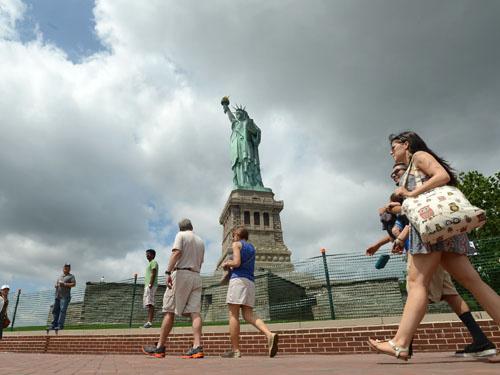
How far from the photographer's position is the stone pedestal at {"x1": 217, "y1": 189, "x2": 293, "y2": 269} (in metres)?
32.9

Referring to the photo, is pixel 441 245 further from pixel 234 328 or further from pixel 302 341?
pixel 302 341

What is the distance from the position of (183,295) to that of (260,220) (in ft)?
97.2

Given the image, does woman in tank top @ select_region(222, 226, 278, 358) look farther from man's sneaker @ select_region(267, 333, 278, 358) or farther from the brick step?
the brick step

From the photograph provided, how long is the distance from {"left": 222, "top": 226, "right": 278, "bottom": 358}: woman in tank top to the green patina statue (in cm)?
3059

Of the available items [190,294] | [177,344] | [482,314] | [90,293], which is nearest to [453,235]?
[482,314]

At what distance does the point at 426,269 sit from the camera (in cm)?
313

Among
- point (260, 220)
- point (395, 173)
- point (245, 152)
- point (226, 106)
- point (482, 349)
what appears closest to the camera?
point (482, 349)

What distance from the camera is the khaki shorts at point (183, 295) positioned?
5.26 m

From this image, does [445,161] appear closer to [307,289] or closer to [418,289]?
[418,289]

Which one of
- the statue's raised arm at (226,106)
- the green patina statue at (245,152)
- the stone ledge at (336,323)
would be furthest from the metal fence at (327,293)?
the statue's raised arm at (226,106)

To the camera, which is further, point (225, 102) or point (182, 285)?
point (225, 102)

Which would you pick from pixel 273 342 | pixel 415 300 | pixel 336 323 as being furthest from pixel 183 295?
pixel 415 300

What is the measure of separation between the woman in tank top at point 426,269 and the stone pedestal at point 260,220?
95.7ft

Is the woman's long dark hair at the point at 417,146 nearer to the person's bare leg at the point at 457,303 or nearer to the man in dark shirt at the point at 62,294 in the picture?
the person's bare leg at the point at 457,303
